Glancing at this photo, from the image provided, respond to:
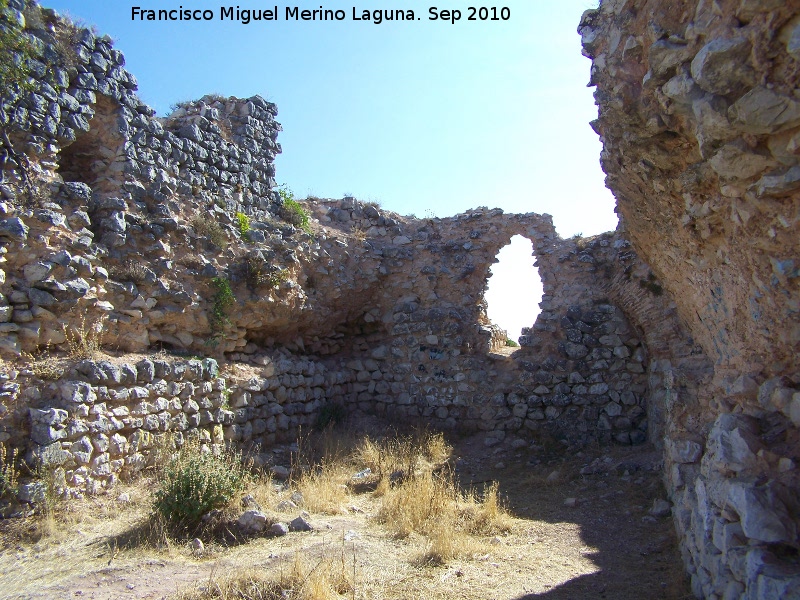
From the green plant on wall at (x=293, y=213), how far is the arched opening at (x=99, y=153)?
10.2 ft

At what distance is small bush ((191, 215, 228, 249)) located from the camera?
8.77 m

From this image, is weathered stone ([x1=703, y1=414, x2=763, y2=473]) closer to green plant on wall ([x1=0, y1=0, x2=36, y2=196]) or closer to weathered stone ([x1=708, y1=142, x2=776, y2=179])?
weathered stone ([x1=708, y1=142, x2=776, y2=179])

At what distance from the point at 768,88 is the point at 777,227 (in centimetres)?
76

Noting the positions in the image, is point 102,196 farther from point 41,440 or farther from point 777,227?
point 777,227

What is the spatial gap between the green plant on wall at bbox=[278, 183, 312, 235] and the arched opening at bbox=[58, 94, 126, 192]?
3.12 meters

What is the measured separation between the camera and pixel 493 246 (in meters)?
11.2

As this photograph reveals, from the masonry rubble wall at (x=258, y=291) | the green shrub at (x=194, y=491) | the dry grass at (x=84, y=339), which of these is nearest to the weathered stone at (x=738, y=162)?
the green shrub at (x=194, y=491)

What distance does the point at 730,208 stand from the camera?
3.76 m

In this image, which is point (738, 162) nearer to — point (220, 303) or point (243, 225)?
point (220, 303)

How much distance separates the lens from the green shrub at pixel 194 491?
5.70 metres

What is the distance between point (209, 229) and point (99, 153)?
1.70m

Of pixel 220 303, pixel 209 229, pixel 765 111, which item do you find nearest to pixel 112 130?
pixel 209 229

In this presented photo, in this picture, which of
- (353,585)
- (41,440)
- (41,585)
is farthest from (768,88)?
(41,440)

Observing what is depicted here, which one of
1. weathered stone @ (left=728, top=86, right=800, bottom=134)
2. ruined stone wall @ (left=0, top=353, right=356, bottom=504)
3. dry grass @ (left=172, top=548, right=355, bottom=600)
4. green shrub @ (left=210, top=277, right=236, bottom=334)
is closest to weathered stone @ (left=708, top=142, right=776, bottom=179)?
weathered stone @ (left=728, top=86, right=800, bottom=134)
